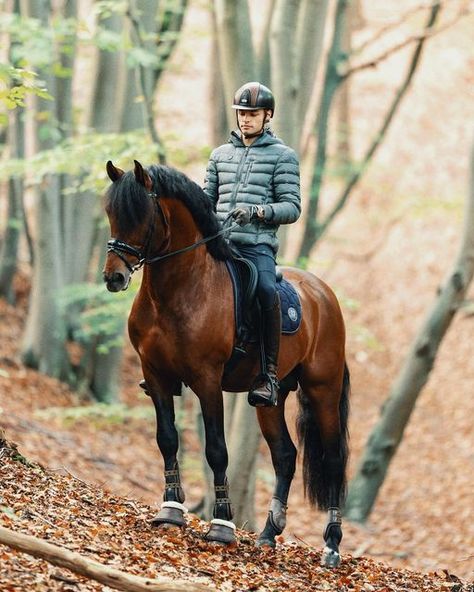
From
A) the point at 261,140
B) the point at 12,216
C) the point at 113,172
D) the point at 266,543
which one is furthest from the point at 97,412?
the point at 113,172

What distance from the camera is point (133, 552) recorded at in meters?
5.89

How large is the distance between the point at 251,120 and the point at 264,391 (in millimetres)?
1902

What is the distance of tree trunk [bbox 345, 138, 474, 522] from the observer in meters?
13.2

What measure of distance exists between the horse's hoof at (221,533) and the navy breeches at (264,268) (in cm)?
151

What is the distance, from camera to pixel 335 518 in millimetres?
7762

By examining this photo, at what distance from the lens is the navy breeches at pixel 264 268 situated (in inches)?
267

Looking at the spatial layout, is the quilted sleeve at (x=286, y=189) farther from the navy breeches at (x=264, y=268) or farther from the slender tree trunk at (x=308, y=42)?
the slender tree trunk at (x=308, y=42)

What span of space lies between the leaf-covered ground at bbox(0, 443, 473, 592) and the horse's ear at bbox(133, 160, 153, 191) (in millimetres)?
2142

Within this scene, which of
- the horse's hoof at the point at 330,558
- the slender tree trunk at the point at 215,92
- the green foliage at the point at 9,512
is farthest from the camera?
the slender tree trunk at the point at 215,92

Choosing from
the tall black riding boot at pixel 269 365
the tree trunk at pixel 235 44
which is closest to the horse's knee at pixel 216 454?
the tall black riding boot at pixel 269 365

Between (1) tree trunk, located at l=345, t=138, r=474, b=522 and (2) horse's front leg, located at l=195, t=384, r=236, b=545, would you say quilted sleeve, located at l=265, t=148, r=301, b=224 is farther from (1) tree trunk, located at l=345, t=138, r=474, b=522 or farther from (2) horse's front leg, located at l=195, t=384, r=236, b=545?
(1) tree trunk, located at l=345, t=138, r=474, b=522

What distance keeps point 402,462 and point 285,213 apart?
12.0m

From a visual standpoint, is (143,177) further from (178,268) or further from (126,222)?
(178,268)

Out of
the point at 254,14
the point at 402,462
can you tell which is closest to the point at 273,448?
the point at 402,462
